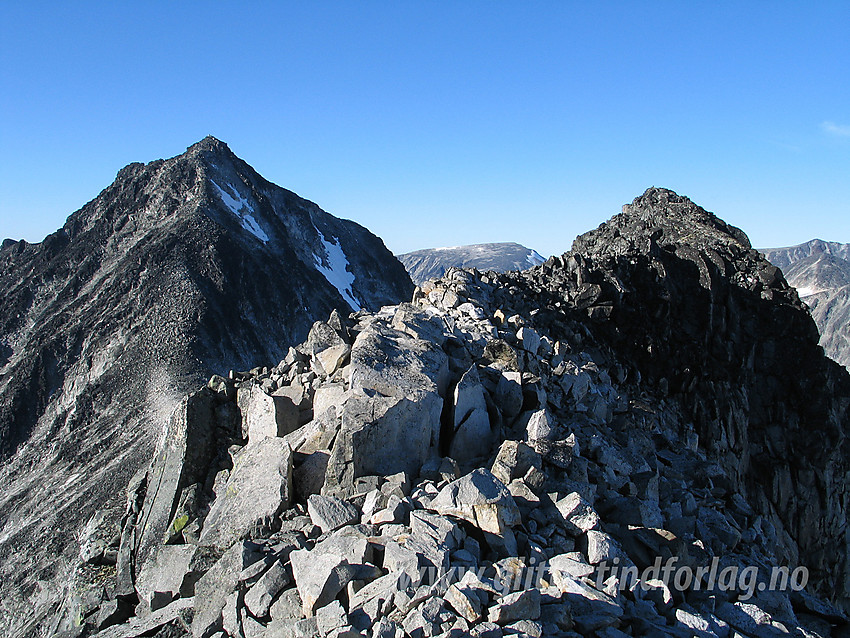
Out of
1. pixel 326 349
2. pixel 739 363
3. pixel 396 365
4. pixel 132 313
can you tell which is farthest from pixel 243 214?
pixel 396 365

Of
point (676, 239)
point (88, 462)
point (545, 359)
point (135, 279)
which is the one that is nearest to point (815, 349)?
point (676, 239)

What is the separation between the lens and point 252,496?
32.6 feet

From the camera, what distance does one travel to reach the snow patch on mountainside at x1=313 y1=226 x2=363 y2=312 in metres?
90.2

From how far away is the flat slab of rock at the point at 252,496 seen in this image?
30.7ft

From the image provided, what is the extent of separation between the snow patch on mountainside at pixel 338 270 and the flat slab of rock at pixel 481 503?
257 ft

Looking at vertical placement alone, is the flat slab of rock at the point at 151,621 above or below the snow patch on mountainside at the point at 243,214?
below

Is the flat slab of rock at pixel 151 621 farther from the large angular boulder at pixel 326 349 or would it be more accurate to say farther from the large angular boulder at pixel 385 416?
the large angular boulder at pixel 326 349

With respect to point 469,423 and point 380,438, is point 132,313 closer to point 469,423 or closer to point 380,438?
point 469,423

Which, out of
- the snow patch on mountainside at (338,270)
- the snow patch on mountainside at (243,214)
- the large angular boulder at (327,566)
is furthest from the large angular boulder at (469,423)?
the snow patch on mountainside at (243,214)

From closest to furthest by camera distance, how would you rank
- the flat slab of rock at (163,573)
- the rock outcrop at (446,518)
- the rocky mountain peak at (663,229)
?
the rock outcrop at (446,518), the flat slab of rock at (163,573), the rocky mountain peak at (663,229)

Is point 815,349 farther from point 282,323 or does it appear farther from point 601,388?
point 282,323

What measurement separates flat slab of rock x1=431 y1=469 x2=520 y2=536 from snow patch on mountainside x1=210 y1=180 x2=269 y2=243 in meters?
80.1

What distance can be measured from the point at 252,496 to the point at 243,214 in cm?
8258

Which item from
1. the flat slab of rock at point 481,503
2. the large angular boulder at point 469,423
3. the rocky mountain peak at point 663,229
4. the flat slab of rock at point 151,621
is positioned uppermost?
the rocky mountain peak at point 663,229
